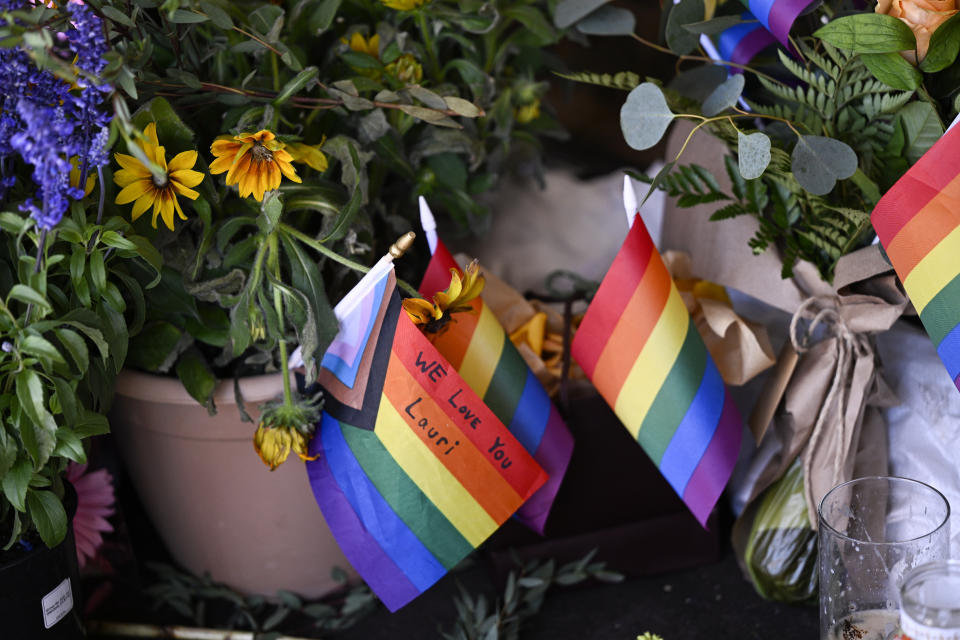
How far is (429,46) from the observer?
1018 millimetres

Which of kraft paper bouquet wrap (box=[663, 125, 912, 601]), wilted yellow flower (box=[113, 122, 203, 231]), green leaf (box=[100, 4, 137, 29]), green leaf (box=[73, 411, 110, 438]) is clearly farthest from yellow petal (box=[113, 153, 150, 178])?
kraft paper bouquet wrap (box=[663, 125, 912, 601])

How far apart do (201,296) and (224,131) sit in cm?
17

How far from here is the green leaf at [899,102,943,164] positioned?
798mm

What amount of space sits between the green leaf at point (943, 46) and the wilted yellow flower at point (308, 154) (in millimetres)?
550

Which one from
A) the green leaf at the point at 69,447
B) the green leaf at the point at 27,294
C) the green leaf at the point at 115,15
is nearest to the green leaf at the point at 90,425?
the green leaf at the point at 69,447

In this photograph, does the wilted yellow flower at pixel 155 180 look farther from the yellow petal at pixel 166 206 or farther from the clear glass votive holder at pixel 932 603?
the clear glass votive holder at pixel 932 603

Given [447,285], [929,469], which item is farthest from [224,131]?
[929,469]

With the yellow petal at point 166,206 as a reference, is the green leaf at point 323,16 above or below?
above

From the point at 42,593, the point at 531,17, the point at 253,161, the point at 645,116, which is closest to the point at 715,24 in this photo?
the point at 645,116

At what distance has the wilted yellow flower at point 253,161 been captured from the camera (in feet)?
2.55

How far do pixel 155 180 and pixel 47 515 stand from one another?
0.31 m

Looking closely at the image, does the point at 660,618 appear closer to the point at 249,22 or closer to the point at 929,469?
the point at 929,469

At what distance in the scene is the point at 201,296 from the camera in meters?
0.90

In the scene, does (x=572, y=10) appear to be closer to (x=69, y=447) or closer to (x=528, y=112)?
(x=528, y=112)
